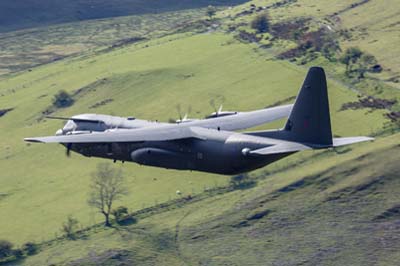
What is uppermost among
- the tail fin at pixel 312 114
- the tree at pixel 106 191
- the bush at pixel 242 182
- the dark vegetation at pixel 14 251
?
the tail fin at pixel 312 114

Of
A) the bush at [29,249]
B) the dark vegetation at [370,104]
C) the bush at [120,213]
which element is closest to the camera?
the bush at [29,249]

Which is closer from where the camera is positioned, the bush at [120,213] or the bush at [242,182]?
the bush at [120,213]

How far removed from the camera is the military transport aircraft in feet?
263

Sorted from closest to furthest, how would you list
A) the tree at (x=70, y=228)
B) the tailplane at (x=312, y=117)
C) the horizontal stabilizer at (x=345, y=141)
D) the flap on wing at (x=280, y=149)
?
the flap on wing at (x=280, y=149), the horizontal stabilizer at (x=345, y=141), the tailplane at (x=312, y=117), the tree at (x=70, y=228)

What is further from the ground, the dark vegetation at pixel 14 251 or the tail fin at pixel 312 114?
the tail fin at pixel 312 114

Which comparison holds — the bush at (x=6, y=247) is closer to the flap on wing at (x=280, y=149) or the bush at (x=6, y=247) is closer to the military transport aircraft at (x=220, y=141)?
the military transport aircraft at (x=220, y=141)

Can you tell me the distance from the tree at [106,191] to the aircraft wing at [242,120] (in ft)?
228

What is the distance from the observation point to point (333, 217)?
151 metres

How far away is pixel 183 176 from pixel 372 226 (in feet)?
135

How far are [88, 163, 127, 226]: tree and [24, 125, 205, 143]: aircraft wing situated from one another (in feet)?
253

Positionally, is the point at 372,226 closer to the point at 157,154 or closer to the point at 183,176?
the point at 183,176

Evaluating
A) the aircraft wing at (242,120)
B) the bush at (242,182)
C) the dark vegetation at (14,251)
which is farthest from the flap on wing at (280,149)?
the dark vegetation at (14,251)

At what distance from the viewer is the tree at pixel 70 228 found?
156750 millimetres

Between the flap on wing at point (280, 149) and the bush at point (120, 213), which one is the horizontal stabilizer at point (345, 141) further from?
the bush at point (120, 213)
